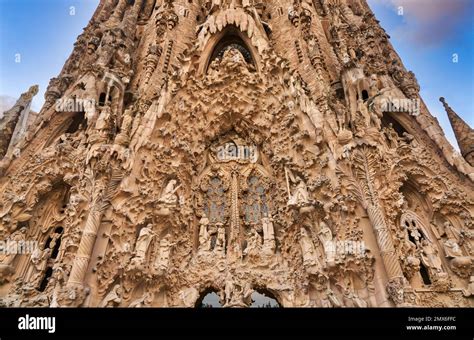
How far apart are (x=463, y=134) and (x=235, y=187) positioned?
6.84 metres

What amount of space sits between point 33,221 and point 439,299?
30.4ft

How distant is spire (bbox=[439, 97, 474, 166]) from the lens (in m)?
8.39

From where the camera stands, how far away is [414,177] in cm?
767

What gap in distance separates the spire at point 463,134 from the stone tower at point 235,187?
96 cm

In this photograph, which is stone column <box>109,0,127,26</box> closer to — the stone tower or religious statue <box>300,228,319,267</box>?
the stone tower

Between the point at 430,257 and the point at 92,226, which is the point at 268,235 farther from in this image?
the point at 92,226

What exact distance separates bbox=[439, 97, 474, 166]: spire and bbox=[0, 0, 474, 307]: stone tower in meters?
0.96

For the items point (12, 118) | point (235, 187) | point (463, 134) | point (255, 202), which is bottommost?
point (255, 202)

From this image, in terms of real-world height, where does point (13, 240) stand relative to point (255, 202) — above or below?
below

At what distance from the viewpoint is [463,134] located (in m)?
8.90

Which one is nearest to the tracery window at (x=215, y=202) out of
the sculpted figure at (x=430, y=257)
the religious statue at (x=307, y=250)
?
the religious statue at (x=307, y=250)

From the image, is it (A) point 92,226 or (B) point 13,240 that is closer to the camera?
(A) point 92,226

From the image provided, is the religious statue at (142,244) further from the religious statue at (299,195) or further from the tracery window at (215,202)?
the religious statue at (299,195)

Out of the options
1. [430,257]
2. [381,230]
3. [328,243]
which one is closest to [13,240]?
[328,243]
